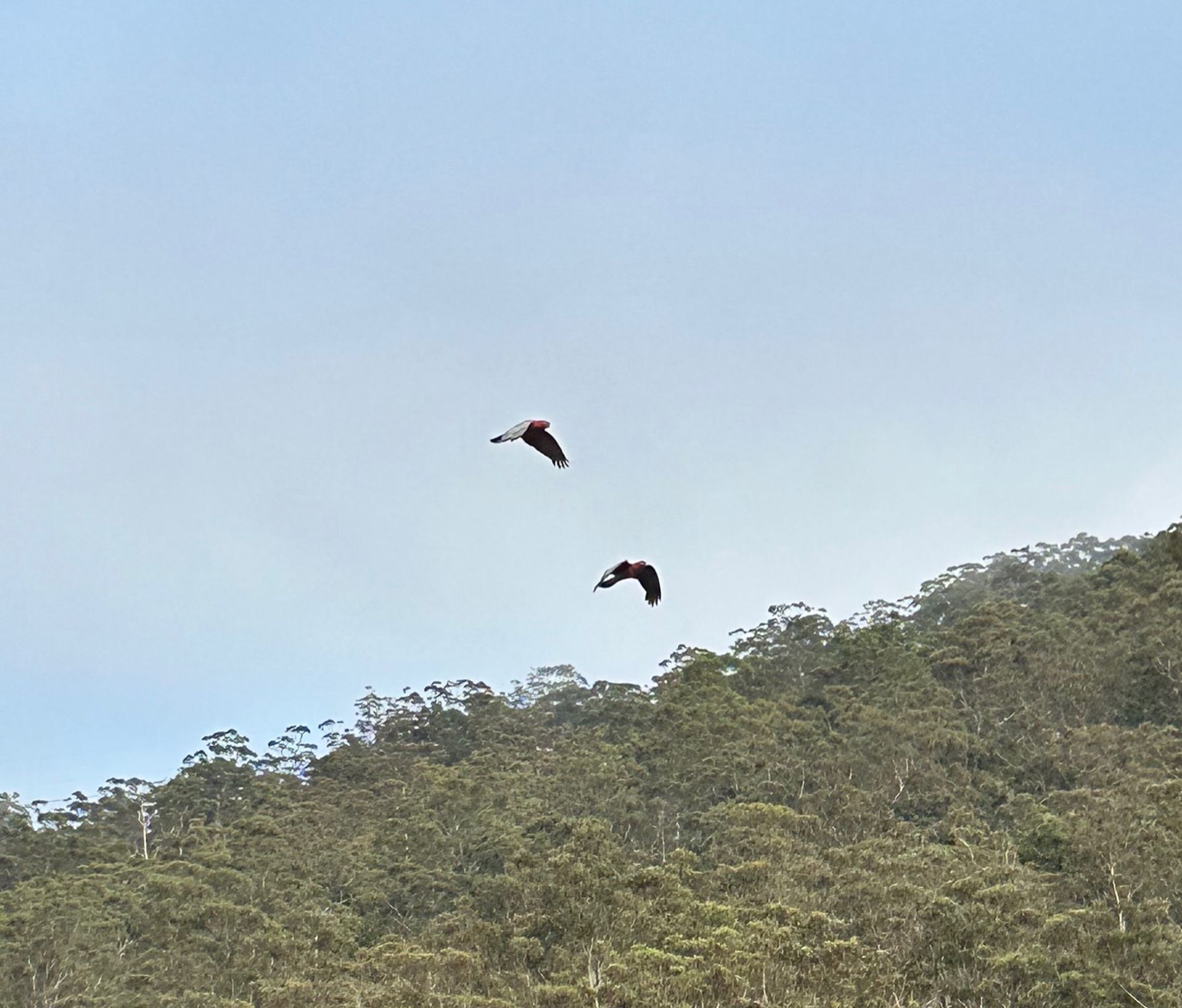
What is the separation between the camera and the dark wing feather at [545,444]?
31.3 ft

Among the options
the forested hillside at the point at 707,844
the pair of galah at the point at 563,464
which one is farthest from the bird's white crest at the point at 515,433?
the forested hillside at the point at 707,844

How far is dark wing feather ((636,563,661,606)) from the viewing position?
31.4 ft

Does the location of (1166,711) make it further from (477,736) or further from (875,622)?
(477,736)

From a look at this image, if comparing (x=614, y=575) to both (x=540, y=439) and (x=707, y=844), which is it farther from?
(x=707, y=844)

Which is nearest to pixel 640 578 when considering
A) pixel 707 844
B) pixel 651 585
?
pixel 651 585

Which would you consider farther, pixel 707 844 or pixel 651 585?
pixel 707 844

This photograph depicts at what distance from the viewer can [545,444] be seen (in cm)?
977

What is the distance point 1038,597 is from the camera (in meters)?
41.2

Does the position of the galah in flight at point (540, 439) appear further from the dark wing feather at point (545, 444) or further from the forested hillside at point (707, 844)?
the forested hillside at point (707, 844)

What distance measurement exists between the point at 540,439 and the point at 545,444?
A: 86 millimetres

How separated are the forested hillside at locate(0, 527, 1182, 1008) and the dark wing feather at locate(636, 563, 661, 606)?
796 centimetres

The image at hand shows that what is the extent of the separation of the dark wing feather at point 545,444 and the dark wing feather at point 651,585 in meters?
0.96

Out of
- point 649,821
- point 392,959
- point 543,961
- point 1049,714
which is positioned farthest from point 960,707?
point 392,959

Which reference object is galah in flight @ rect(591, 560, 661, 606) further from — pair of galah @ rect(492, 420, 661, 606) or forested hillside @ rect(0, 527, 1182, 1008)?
forested hillside @ rect(0, 527, 1182, 1008)
